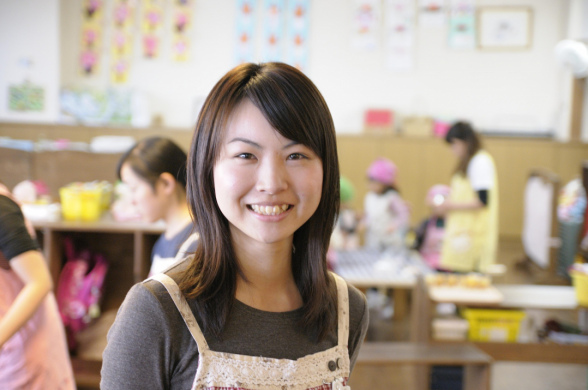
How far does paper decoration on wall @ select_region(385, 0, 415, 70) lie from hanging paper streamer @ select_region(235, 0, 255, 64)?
1.78 meters

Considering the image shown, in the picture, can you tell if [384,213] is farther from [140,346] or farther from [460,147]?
[140,346]

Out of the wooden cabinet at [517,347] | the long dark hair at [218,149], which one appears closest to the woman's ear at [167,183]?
the long dark hair at [218,149]

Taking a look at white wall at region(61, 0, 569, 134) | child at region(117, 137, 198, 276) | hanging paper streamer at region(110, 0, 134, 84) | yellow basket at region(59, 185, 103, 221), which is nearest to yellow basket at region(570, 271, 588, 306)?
child at region(117, 137, 198, 276)

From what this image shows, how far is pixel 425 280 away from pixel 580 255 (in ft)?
5.75

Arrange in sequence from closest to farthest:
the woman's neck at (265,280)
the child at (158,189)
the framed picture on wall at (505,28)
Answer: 1. the woman's neck at (265,280)
2. the child at (158,189)
3. the framed picture on wall at (505,28)

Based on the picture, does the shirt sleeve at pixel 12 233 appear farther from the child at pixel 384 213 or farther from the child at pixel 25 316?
the child at pixel 384 213

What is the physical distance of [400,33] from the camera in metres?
7.82

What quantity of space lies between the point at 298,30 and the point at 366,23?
902 millimetres

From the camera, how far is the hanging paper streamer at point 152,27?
781 centimetres

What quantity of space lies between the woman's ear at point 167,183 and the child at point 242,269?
112 cm

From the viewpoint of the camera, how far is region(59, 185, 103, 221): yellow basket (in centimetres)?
320

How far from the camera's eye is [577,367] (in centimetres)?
398

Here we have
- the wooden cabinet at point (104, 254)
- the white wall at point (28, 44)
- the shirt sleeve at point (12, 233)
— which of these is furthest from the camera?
the white wall at point (28, 44)

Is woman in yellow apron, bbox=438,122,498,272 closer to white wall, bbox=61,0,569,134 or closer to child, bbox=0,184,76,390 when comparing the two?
child, bbox=0,184,76,390
